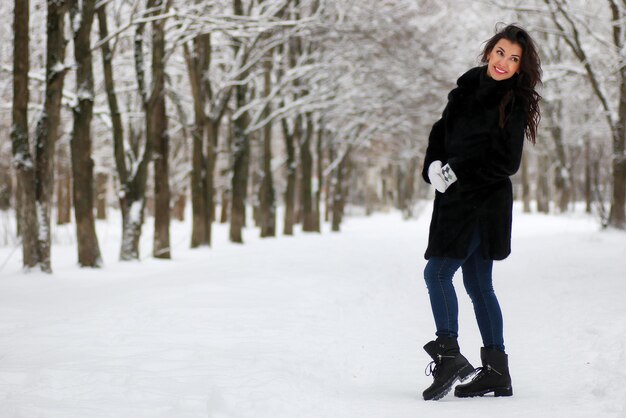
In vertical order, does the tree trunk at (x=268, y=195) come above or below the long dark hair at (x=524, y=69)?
below

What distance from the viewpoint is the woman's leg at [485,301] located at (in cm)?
392

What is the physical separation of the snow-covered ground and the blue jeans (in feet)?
1.28

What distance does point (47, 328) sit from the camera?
5402mm

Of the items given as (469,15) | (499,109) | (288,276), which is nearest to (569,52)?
(469,15)

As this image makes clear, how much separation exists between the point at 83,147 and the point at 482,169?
8.07m

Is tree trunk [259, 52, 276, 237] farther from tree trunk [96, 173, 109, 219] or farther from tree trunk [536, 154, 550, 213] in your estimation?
tree trunk [536, 154, 550, 213]

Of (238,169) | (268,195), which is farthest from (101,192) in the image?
(238,169)

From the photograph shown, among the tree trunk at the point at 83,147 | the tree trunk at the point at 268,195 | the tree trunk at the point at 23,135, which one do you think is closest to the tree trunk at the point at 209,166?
the tree trunk at the point at 268,195

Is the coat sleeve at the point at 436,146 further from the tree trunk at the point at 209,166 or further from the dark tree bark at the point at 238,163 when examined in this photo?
the dark tree bark at the point at 238,163

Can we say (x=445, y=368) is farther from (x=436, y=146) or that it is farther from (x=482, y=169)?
(x=436, y=146)

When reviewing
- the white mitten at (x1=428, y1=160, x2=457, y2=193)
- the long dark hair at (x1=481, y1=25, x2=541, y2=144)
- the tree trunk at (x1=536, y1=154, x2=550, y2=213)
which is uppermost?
the long dark hair at (x1=481, y1=25, x2=541, y2=144)

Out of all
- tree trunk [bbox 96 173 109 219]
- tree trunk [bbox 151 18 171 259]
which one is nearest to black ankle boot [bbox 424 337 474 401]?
tree trunk [bbox 151 18 171 259]

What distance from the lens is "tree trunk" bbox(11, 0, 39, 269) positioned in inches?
354

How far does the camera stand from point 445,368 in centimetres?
380
